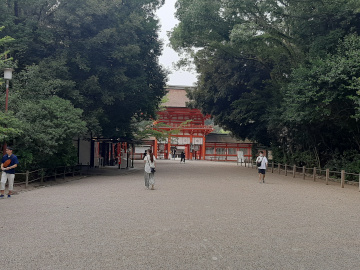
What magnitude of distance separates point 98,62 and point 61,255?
50.2 ft

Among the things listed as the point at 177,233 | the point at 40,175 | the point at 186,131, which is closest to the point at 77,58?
the point at 40,175

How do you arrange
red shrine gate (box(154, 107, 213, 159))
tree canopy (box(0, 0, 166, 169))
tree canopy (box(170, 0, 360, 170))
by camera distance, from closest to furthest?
tree canopy (box(170, 0, 360, 170))
tree canopy (box(0, 0, 166, 169))
red shrine gate (box(154, 107, 213, 159))

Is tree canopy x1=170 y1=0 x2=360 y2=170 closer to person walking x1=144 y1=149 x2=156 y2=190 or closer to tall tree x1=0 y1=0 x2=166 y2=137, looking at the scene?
tall tree x1=0 y1=0 x2=166 y2=137

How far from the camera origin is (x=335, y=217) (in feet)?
26.4

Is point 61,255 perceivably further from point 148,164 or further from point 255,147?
point 255,147

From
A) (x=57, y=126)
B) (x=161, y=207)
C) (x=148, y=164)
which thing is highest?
(x=57, y=126)

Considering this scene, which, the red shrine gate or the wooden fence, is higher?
the red shrine gate

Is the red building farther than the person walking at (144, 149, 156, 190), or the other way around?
the red building

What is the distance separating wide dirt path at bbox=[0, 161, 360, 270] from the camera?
4.63 metres

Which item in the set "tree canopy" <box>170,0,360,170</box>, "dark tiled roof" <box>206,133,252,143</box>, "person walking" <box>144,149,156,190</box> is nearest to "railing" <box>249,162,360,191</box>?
"tree canopy" <box>170,0,360,170</box>

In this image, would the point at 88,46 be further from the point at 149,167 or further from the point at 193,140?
the point at 193,140

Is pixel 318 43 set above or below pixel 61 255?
above

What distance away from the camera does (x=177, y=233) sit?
6.12 metres

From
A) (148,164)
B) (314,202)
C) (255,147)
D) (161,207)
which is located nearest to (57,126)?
(148,164)
